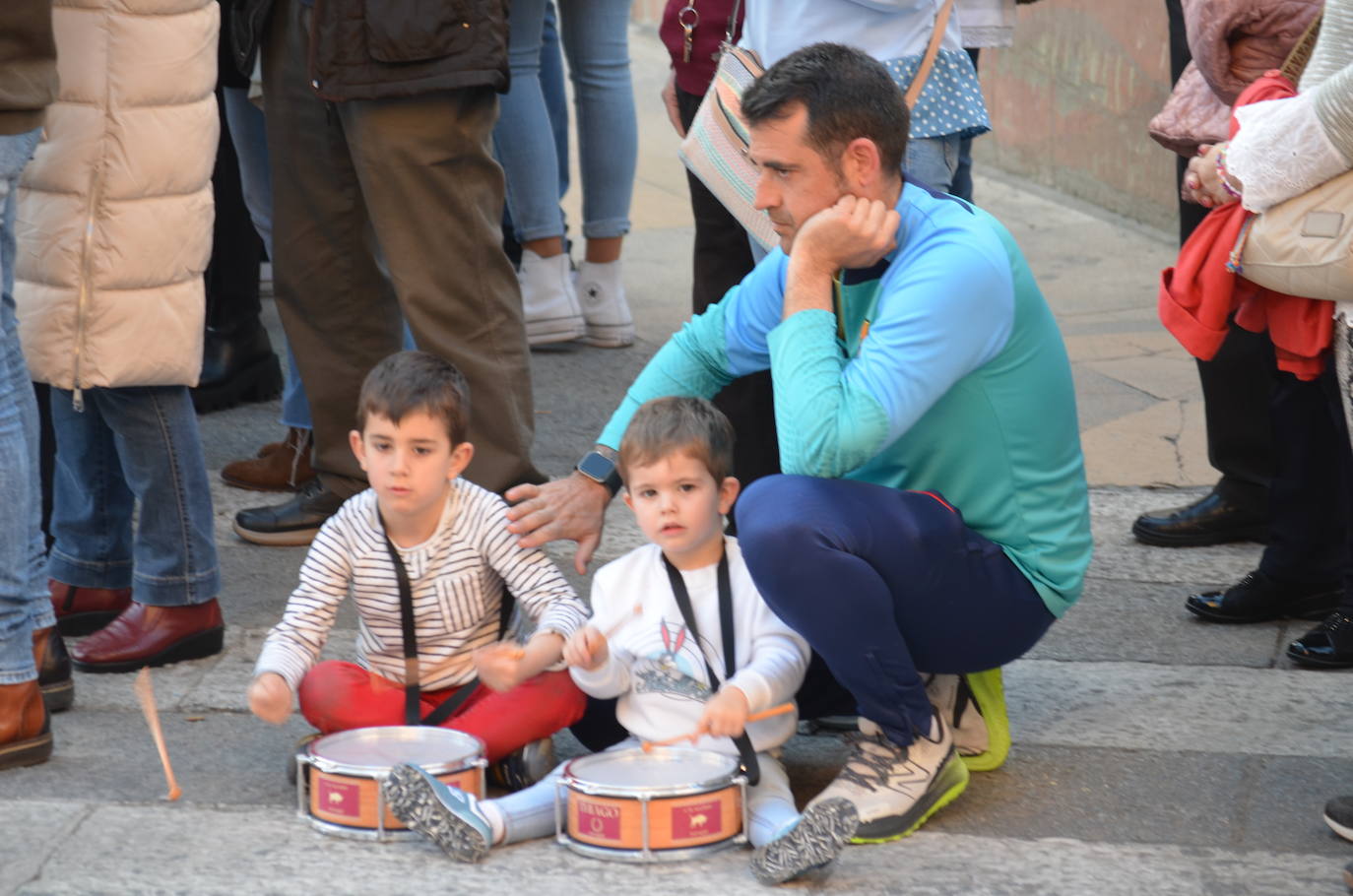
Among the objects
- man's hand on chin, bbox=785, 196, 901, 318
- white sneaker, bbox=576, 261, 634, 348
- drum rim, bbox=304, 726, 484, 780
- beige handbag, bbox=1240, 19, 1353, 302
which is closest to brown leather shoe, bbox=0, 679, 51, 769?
drum rim, bbox=304, 726, 484, 780

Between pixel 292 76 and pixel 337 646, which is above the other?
pixel 292 76

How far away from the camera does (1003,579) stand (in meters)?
2.98

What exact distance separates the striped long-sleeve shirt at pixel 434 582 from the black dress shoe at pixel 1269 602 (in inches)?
56.9

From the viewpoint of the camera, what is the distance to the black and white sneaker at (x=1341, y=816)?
9.11 ft

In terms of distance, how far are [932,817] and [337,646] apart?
1344 mm

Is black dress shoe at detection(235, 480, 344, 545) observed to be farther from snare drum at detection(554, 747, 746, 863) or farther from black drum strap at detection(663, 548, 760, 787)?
snare drum at detection(554, 747, 746, 863)

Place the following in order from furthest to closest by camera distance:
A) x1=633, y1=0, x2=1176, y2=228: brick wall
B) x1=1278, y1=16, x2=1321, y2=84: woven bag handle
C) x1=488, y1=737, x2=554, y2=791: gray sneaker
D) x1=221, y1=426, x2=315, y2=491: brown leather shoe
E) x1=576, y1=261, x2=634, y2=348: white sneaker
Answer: x1=633, y1=0, x2=1176, y2=228: brick wall → x1=576, y1=261, x2=634, y2=348: white sneaker → x1=221, y1=426, x2=315, y2=491: brown leather shoe → x1=1278, y1=16, x2=1321, y2=84: woven bag handle → x1=488, y1=737, x2=554, y2=791: gray sneaker

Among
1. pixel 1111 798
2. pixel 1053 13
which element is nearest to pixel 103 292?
pixel 1111 798

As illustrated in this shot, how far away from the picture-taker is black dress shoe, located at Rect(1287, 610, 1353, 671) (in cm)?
351

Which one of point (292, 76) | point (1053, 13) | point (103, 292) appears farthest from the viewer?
point (1053, 13)

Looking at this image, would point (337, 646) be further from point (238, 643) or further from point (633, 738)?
point (633, 738)

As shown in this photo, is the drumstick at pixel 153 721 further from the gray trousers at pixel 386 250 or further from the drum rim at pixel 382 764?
the gray trousers at pixel 386 250

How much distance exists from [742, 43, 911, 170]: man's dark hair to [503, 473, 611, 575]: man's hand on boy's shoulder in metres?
0.69

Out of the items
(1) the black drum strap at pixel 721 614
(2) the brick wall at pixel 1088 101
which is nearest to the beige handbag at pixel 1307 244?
(1) the black drum strap at pixel 721 614
